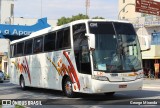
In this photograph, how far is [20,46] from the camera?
2342 cm

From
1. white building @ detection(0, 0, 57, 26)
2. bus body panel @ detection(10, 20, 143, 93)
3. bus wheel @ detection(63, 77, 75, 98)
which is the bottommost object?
bus wheel @ detection(63, 77, 75, 98)

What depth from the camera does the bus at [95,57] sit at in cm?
1448

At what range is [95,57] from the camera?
1455cm

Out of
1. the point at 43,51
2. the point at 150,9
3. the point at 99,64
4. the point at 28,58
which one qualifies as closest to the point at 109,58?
the point at 99,64

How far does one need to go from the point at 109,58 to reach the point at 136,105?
87.0 inches

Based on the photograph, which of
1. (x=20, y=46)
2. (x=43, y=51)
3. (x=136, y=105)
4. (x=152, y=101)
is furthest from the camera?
(x=20, y=46)

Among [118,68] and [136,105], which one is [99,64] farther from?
[136,105]

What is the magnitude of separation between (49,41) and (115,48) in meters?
4.77

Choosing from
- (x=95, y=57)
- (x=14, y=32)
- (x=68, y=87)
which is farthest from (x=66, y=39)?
(x=14, y=32)

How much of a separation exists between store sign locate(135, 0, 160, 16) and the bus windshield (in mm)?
21702

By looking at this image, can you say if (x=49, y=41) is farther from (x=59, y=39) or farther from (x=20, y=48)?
(x=20, y=48)

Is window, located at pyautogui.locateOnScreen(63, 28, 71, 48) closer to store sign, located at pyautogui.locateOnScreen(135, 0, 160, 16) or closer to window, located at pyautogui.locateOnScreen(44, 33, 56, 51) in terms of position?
window, located at pyautogui.locateOnScreen(44, 33, 56, 51)

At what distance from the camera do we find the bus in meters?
14.5

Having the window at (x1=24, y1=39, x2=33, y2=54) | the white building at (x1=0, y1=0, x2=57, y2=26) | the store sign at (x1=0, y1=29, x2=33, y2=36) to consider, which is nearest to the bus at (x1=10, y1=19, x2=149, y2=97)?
the window at (x1=24, y1=39, x2=33, y2=54)
